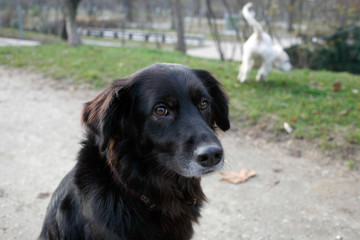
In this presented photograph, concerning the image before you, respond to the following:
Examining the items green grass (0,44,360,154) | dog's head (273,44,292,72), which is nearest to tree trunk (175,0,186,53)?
green grass (0,44,360,154)

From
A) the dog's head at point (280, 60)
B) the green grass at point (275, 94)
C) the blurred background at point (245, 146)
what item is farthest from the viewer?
the dog's head at point (280, 60)

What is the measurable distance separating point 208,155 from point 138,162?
56cm

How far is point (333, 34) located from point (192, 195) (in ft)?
35.8

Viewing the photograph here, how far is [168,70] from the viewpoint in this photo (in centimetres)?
233

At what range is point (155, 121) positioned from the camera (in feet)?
7.17

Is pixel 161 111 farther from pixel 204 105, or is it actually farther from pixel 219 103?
pixel 219 103

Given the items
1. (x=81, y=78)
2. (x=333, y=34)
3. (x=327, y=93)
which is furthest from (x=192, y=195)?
(x=333, y=34)

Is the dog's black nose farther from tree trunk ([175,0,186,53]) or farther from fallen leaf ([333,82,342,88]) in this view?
tree trunk ([175,0,186,53])

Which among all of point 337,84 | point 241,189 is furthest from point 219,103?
point 337,84

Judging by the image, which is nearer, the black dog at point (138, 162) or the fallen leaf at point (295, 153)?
the black dog at point (138, 162)

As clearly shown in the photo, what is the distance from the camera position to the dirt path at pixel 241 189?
3176mm

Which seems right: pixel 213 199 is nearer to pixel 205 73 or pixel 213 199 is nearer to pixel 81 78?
pixel 205 73

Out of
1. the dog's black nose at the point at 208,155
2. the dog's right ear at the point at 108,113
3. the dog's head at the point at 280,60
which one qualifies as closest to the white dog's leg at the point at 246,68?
the dog's head at the point at 280,60

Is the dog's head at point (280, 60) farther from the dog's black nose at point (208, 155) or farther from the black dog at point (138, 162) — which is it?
the dog's black nose at point (208, 155)
